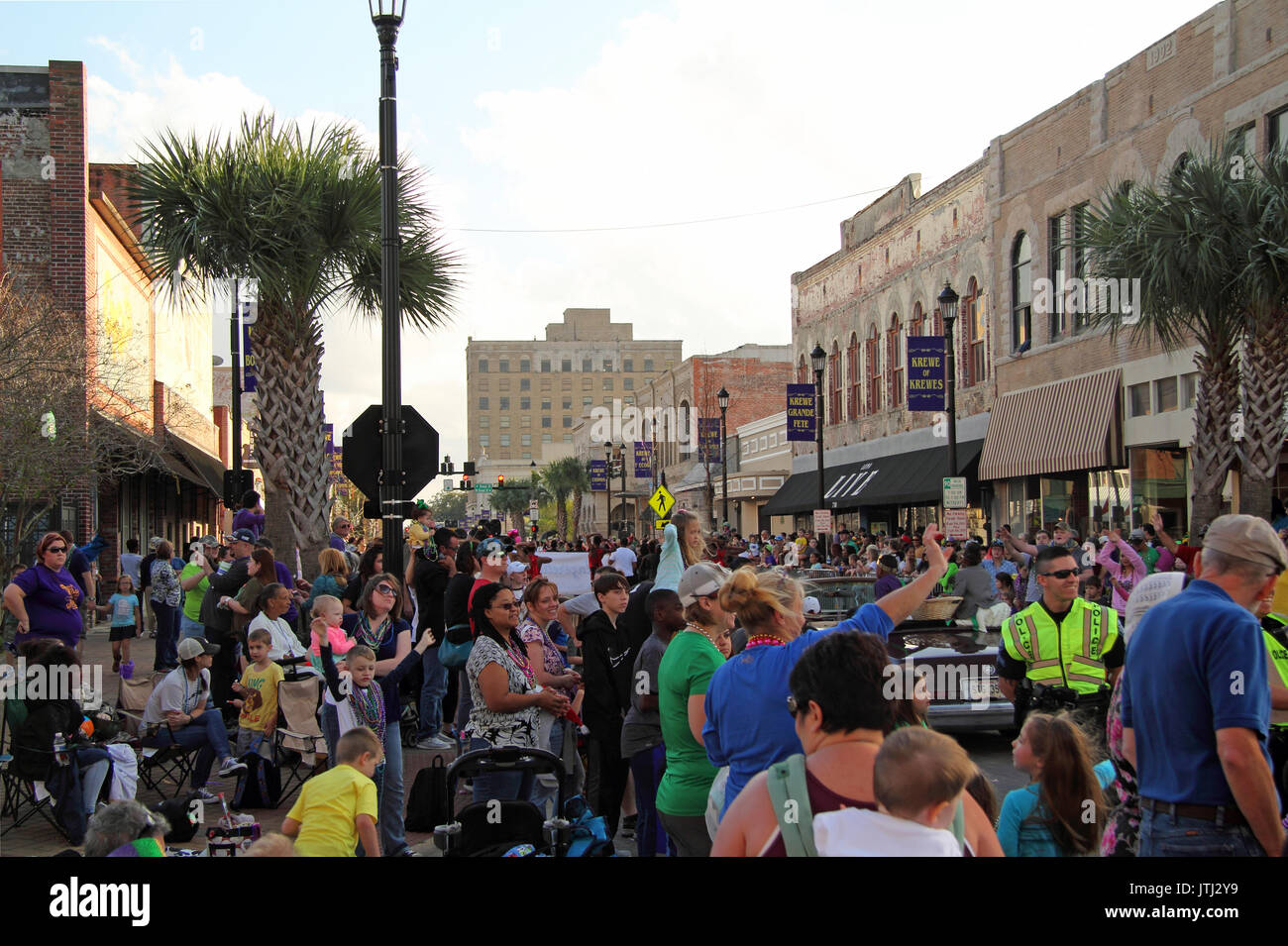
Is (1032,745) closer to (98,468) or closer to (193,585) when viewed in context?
(193,585)

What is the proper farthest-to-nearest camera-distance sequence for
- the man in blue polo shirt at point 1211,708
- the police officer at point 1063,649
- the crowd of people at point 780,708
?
the police officer at point 1063,649, the man in blue polo shirt at point 1211,708, the crowd of people at point 780,708

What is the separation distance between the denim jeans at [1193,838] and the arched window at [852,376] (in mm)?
35704

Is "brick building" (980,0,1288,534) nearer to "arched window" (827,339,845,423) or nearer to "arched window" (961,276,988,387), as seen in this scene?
"arched window" (961,276,988,387)

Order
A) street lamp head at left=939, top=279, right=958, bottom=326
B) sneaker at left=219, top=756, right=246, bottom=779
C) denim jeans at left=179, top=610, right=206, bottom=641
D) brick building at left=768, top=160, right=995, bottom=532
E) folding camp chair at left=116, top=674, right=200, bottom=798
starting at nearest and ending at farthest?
sneaker at left=219, top=756, right=246, bottom=779 < folding camp chair at left=116, top=674, right=200, bottom=798 < denim jeans at left=179, top=610, right=206, bottom=641 < street lamp head at left=939, top=279, right=958, bottom=326 < brick building at left=768, top=160, right=995, bottom=532

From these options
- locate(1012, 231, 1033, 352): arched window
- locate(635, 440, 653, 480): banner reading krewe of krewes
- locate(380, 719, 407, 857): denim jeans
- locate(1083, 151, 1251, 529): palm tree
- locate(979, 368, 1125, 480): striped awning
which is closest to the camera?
locate(380, 719, 407, 857): denim jeans

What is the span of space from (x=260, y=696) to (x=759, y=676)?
598cm

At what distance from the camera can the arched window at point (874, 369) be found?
37531mm

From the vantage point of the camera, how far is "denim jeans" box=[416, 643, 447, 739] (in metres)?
11.4

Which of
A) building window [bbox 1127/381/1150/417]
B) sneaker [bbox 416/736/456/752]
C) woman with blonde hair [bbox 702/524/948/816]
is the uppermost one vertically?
building window [bbox 1127/381/1150/417]

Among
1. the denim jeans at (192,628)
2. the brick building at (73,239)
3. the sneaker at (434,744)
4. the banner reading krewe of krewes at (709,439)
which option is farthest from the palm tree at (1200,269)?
the banner reading krewe of krewes at (709,439)

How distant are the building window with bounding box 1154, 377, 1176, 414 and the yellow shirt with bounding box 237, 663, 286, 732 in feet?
→ 60.1

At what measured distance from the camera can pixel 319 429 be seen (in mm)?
15703

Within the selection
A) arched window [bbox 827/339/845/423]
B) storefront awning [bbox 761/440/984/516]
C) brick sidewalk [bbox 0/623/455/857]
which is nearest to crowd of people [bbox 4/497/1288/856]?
brick sidewalk [bbox 0/623/455/857]

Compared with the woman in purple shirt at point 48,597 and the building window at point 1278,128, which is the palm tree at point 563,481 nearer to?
the building window at point 1278,128
